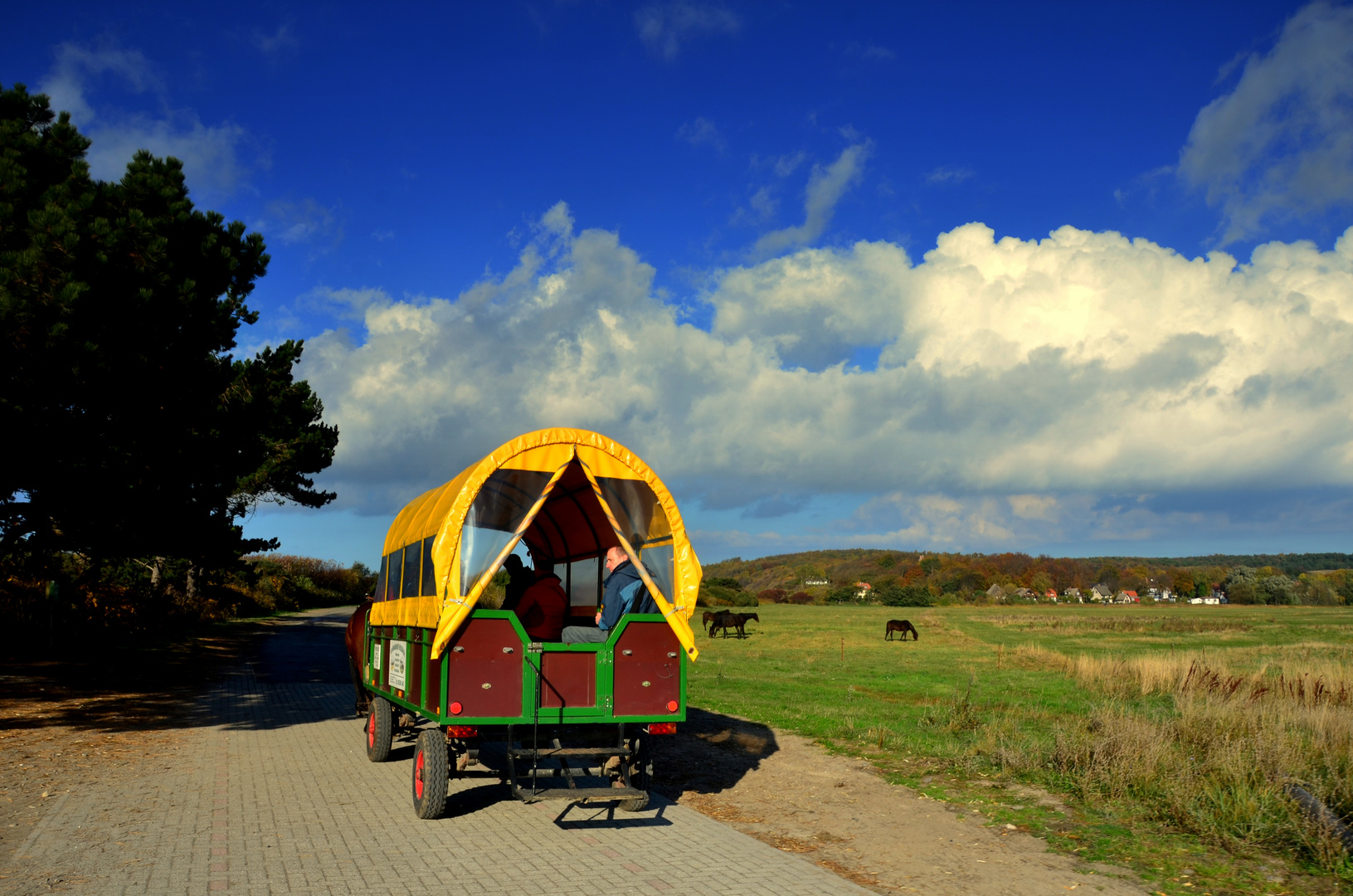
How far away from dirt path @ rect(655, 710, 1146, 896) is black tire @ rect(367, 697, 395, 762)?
2984 mm

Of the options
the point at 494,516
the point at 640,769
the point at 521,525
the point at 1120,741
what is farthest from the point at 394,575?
the point at 1120,741

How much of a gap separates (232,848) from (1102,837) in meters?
6.54

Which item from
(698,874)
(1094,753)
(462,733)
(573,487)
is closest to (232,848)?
(462,733)

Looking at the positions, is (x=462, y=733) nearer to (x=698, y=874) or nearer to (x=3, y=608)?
(x=698, y=874)

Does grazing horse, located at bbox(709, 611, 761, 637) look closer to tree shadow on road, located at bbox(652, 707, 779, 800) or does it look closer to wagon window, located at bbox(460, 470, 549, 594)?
tree shadow on road, located at bbox(652, 707, 779, 800)

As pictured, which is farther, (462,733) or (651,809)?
(651,809)

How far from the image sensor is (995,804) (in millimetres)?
8422

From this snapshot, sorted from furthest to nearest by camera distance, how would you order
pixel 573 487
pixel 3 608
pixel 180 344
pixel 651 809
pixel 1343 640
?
pixel 1343 640 < pixel 3 608 < pixel 180 344 < pixel 573 487 < pixel 651 809

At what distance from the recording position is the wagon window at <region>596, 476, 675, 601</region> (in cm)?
828

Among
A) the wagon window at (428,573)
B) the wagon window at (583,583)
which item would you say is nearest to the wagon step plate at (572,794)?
the wagon window at (428,573)

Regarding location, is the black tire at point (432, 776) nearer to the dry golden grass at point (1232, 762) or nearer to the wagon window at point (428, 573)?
the wagon window at point (428, 573)

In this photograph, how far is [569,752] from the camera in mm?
7469

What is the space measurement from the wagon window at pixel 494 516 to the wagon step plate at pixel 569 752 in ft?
4.45

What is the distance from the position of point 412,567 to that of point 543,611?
1307 millimetres
